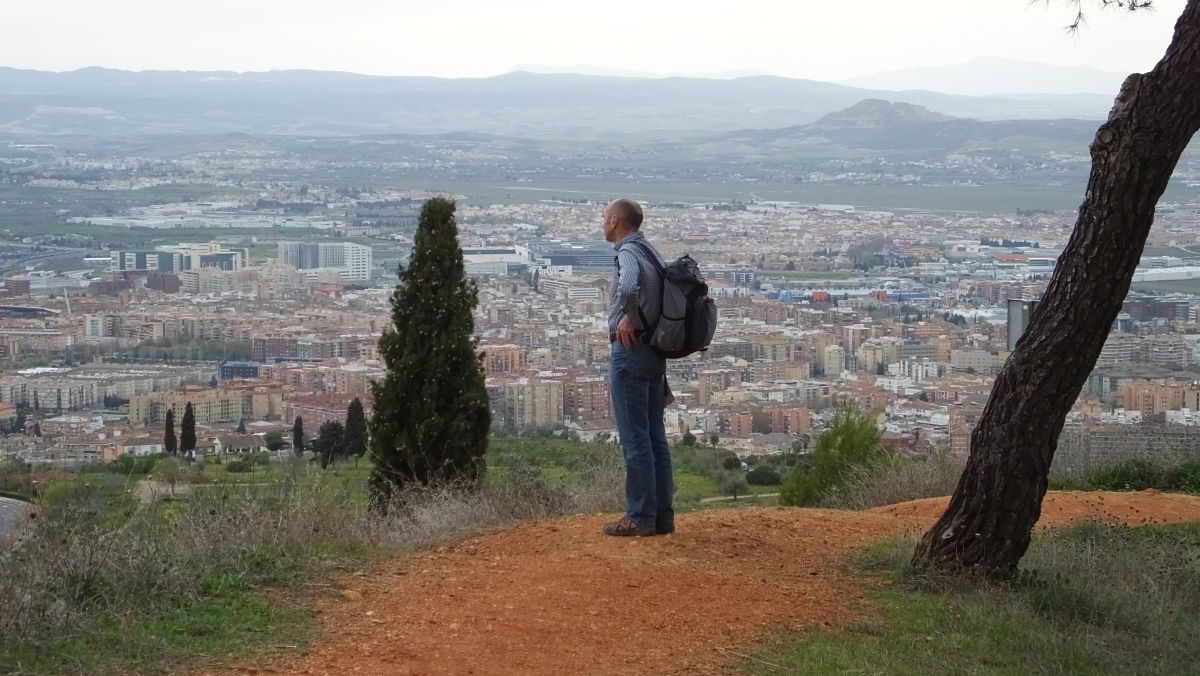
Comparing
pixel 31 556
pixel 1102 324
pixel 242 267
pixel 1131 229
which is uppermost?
pixel 1131 229

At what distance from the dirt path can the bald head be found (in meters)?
1.58

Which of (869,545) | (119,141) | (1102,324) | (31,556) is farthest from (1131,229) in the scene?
(119,141)

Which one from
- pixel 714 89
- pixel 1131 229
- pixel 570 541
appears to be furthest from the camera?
pixel 714 89

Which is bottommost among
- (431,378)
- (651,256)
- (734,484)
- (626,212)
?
(734,484)

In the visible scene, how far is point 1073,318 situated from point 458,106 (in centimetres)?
9247

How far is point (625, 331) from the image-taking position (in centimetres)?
691

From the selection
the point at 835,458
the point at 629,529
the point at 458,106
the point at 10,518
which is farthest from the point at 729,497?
the point at 458,106

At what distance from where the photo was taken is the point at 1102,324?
637cm

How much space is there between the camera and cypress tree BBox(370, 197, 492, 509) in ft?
39.6

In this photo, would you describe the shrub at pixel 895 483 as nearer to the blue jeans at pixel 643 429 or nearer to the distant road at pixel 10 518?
the blue jeans at pixel 643 429

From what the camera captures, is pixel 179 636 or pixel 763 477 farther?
pixel 763 477

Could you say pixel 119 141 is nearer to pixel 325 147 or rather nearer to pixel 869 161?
pixel 325 147

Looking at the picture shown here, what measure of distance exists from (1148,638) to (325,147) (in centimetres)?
6858

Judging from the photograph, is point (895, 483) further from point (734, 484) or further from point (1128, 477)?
point (734, 484)
